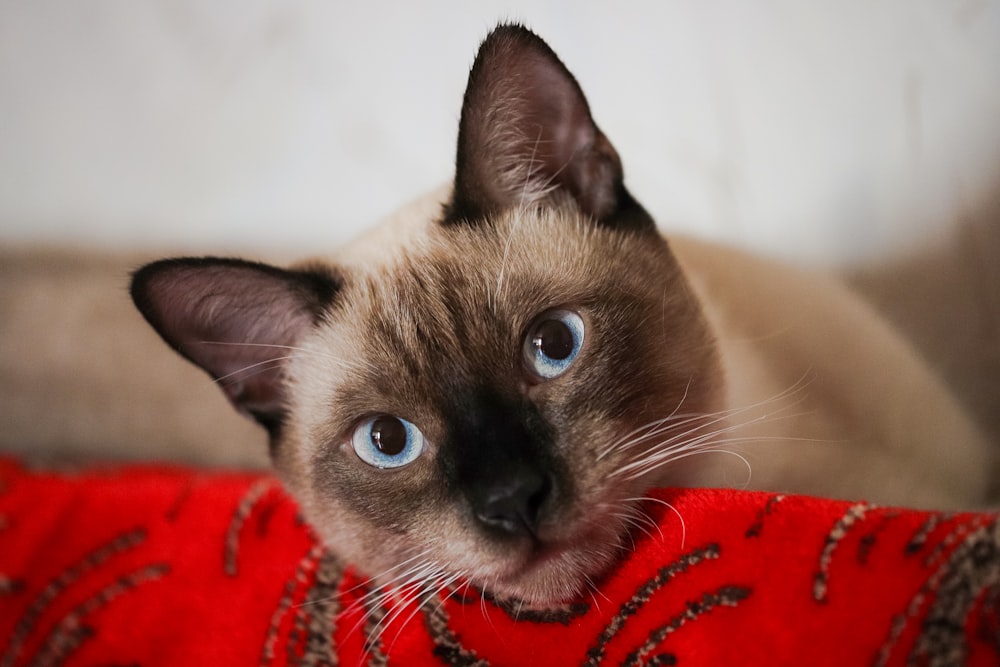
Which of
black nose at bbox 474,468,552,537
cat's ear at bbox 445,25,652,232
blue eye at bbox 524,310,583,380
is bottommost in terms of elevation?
black nose at bbox 474,468,552,537

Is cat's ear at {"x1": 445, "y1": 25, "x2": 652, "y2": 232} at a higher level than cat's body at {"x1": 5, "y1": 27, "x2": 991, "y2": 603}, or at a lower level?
higher

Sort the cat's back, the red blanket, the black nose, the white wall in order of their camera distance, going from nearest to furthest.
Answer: the red blanket < the black nose < the cat's back < the white wall

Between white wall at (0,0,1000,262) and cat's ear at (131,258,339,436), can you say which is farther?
white wall at (0,0,1000,262)

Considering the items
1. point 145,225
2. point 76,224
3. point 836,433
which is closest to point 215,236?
point 145,225

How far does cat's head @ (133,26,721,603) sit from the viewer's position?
0.98m

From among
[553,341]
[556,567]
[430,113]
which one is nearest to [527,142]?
[553,341]

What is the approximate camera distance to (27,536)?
5.05ft

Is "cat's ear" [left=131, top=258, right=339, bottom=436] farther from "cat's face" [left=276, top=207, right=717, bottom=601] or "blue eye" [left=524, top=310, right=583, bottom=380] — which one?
"blue eye" [left=524, top=310, right=583, bottom=380]

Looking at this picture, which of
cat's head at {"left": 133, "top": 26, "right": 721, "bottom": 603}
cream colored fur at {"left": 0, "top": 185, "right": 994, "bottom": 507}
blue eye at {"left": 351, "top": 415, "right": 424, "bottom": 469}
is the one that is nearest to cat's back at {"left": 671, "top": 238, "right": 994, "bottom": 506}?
cream colored fur at {"left": 0, "top": 185, "right": 994, "bottom": 507}

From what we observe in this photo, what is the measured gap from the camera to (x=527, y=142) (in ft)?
4.01

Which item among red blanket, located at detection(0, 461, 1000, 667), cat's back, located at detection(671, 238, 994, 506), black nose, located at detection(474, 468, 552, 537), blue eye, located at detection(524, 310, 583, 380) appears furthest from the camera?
cat's back, located at detection(671, 238, 994, 506)

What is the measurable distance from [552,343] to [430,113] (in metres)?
1.15

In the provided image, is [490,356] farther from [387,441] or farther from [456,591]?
Result: [456,591]

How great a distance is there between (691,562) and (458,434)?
355 millimetres
